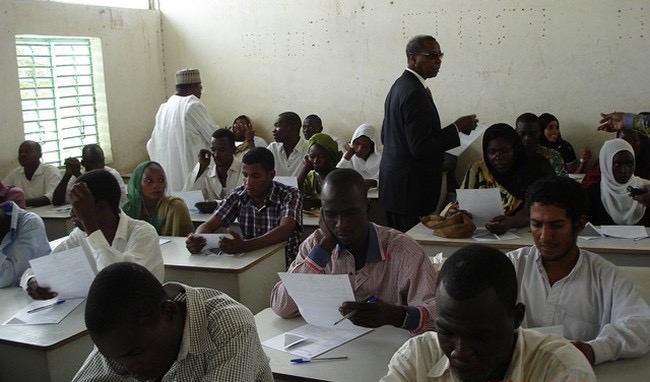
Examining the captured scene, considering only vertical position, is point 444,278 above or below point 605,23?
below

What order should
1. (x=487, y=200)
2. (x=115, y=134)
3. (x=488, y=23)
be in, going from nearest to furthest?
(x=487, y=200) < (x=488, y=23) < (x=115, y=134)

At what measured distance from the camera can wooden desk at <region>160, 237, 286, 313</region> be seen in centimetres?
321

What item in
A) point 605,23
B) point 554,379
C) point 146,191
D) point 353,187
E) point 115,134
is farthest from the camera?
point 115,134

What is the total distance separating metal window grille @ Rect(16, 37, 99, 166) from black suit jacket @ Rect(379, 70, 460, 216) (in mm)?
3665

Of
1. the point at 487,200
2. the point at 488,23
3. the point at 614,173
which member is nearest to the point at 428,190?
the point at 487,200

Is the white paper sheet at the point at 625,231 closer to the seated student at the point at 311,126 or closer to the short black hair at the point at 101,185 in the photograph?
the short black hair at the point at 101,185

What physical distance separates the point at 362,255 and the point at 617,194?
2.16 metres

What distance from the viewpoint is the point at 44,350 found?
2.34 meters

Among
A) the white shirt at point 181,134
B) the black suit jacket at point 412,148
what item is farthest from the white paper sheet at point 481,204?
the white shirt at point 181,134

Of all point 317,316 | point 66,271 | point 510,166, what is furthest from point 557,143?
point 66,271

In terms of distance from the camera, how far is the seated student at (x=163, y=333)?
136 cm

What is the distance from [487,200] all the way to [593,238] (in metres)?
0.59

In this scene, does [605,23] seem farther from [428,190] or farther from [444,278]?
[444,278]

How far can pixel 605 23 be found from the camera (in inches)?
223
